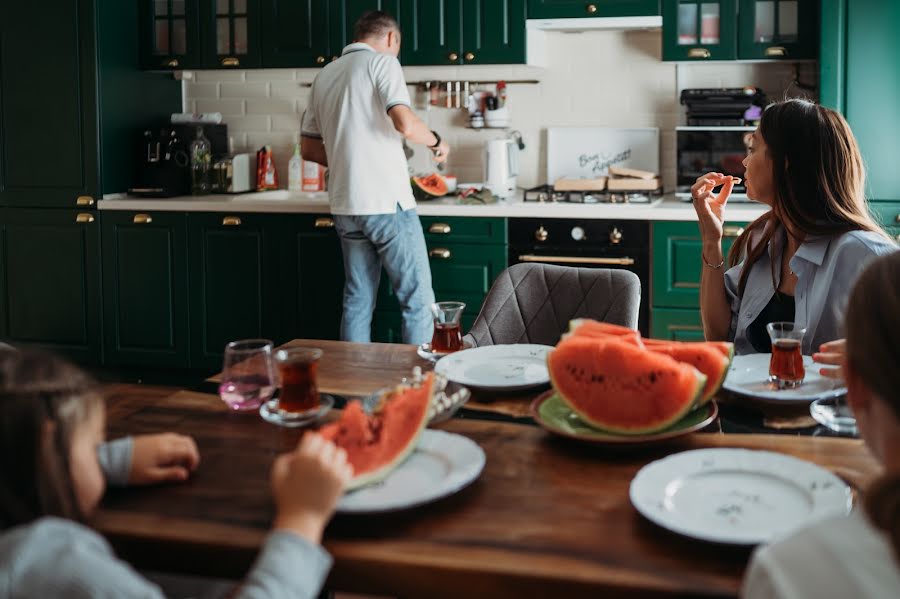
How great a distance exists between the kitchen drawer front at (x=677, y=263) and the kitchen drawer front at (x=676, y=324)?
3 cm

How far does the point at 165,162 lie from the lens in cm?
516

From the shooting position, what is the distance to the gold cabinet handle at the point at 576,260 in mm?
4434

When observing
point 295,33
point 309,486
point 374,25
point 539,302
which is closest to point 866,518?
point 309,486

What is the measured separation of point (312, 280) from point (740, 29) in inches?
83.4

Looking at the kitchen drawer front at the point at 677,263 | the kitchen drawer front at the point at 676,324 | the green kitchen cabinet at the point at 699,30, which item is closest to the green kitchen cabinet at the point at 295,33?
the green kitchen cabinet at the point at 699,30

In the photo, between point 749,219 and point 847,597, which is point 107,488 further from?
point 749,219

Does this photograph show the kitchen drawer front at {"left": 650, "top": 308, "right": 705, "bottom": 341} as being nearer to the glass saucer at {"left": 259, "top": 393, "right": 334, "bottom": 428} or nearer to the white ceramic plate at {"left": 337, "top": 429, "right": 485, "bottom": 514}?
the glass saucer at {"left": 259, "top": 393, "right": 334, "bottom": 428}

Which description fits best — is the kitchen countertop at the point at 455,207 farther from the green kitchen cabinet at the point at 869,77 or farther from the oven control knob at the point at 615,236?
the green kitchen cabinet at the point at 869,77

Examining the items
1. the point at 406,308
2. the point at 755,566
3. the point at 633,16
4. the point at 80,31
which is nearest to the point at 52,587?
the point at 755,566

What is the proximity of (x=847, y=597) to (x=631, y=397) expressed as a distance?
749 mm

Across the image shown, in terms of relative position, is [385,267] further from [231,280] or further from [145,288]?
[145,288]

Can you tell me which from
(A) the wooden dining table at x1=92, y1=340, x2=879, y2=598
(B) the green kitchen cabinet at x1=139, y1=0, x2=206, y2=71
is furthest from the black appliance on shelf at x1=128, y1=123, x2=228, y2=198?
(A) the wooden dining table at x1=92, y1=340, x2=879, y2=598

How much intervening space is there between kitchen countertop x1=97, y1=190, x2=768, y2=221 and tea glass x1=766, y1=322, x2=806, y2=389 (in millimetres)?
2365

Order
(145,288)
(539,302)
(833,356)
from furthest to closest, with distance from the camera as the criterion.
→ (145,288) < (539,302) < (833,356)
